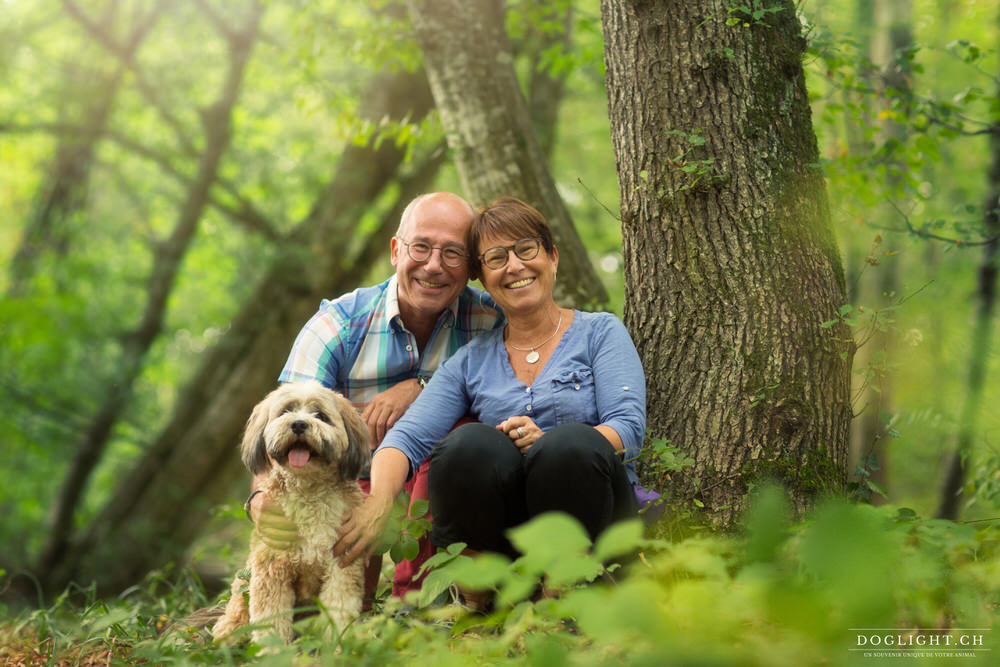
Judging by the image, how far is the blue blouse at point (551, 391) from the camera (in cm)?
278

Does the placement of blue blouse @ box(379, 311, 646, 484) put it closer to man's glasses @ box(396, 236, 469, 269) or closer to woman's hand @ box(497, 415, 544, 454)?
woman's hand @ box(497, 415, 544, 454)

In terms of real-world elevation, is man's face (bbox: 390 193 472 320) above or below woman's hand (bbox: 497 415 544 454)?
above

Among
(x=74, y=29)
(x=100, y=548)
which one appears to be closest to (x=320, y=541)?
(x=100, y=548)

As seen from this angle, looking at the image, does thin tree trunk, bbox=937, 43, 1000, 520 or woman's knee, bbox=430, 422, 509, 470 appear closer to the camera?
woman's knee, bbox=430, 422, 509, 470

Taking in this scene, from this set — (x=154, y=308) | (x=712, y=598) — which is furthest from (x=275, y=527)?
(x=154, y=308)

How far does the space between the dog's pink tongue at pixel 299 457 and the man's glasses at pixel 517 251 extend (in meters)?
1.03

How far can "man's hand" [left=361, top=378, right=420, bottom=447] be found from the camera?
128 inches

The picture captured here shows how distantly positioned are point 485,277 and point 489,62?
2.20 metres

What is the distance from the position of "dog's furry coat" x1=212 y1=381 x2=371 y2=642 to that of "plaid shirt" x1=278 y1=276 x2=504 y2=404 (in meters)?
0.34

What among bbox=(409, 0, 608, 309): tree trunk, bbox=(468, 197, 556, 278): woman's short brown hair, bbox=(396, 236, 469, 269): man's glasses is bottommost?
bbox=(396, 236, 469, 269): man's glasses

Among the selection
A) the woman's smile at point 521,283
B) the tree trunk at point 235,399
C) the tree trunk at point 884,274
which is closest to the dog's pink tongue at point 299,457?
the woman's smile at point 521,283

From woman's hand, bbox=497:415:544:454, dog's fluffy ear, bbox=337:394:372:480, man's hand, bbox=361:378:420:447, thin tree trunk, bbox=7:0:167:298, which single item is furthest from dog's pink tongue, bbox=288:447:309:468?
thin tree trunk, bbox=7:0:167:298

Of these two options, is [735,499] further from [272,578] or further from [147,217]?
[147,217]

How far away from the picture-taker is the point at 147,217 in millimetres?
12562
